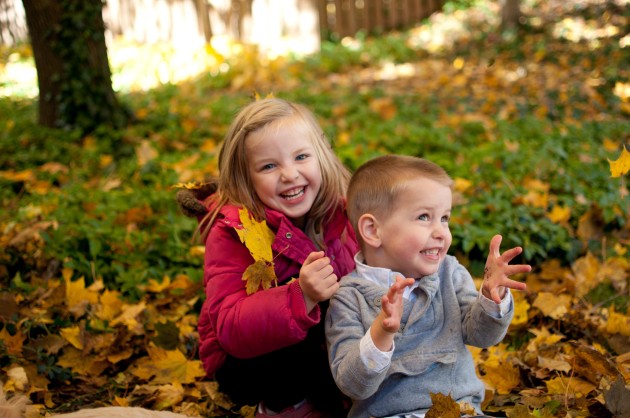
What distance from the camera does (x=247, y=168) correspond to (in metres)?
2.70

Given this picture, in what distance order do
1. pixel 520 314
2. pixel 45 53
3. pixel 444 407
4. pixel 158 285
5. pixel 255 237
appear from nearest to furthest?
1. pixel 444 407
2. pixel 255 237
3. pixel 520 314
4. pixel 158 285
5. pixel 45 53

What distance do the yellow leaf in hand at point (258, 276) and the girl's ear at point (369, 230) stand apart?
35 centimetres

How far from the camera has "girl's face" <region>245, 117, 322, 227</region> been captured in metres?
2.62

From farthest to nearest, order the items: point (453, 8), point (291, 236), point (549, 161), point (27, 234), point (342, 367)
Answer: point (453, 8)
point (549, 161)
point (27, 234)
point (291, 236)
point (342, 367)

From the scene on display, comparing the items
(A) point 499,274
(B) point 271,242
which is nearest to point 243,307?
(B) point 271,242

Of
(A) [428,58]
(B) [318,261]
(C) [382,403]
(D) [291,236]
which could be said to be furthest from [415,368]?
(A) [428,58]

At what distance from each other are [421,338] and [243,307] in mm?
606

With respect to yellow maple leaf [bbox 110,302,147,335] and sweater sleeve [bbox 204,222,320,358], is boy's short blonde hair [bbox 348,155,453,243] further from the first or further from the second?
yellow maple leaf [bbox 110,302,147,335]

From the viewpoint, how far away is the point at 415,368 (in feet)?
7.39

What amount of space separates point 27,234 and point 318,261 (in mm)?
2428

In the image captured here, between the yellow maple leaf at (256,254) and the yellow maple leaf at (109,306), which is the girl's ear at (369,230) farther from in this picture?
the yellow maple leaf at (109,306)

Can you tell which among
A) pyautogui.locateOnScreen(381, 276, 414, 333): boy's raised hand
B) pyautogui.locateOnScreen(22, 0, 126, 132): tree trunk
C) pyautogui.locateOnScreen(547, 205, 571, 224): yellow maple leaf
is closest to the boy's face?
pyautogui.locateOnScreen(381, 276, 414, 333): boy's raised hand

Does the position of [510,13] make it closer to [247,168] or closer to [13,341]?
[247,168]

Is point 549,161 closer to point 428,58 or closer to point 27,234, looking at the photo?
point 27,234
